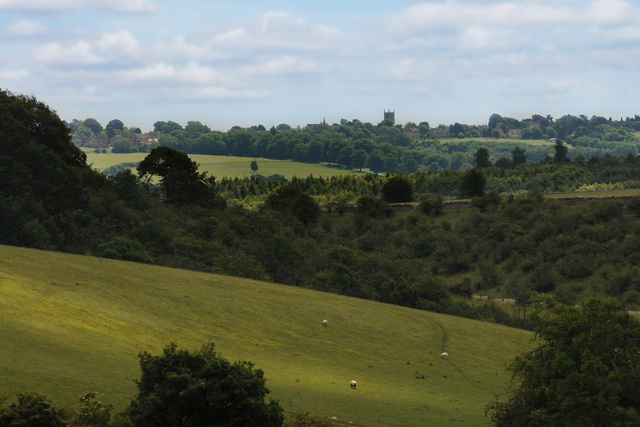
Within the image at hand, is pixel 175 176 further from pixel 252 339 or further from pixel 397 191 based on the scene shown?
pixel 252 339

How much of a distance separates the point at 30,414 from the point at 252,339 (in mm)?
17811

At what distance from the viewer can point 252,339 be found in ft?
122

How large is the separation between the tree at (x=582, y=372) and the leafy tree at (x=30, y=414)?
13.7 m

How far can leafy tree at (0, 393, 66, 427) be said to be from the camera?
64.9 ft

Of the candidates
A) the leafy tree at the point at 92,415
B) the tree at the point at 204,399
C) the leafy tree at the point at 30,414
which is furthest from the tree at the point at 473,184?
the leafy tree at the point at 30,414

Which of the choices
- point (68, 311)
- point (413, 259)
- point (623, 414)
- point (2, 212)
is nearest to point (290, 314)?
point (68, 311)

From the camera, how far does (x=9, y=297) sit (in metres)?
32.3

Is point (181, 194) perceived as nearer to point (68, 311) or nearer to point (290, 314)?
point (290, 314)

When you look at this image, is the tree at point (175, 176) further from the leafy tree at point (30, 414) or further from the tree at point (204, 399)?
the tree at point (204, 399)

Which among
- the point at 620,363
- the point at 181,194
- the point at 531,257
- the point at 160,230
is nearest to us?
the point at 620,363

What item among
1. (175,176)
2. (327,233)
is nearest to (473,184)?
(327,233)

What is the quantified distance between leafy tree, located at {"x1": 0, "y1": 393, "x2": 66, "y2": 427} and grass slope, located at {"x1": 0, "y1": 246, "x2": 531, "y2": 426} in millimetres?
2399

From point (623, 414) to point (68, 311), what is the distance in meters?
22.9

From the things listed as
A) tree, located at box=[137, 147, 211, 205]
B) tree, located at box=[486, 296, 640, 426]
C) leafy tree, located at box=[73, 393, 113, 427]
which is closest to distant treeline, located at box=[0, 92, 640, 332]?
tree, located at box=[137, 147, 211, 205]
